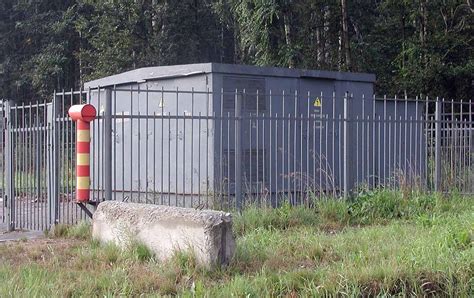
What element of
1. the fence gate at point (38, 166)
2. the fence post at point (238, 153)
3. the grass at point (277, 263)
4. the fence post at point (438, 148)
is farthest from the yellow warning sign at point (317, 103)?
the fence gate at point (38, 166)

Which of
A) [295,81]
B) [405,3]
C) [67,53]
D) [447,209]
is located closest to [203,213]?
[447,209]

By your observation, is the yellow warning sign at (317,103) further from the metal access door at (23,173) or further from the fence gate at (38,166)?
the metal access door at (23,173)

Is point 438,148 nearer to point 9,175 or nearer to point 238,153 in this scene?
point 238,153

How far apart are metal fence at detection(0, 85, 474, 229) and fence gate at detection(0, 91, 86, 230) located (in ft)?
0.06

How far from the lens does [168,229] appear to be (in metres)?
7.12

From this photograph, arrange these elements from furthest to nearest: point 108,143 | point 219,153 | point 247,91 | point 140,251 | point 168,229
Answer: point 247,91 → point 219,153 → point 108,143 → point 140,251 → point 168,229

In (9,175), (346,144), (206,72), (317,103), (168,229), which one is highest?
(206,72)

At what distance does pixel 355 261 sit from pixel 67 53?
2808cm

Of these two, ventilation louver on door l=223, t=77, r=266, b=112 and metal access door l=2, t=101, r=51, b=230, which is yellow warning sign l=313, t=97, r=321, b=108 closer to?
ventilation louver on door l=223, t=77, r=266, b=112

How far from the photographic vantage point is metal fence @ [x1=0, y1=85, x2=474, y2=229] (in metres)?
10.1

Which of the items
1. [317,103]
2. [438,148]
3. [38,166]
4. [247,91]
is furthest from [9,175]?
[438,148]

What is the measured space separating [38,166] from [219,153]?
2.75m

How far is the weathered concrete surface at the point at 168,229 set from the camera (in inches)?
Result: 260

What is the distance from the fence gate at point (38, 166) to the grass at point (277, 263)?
0.74 m
